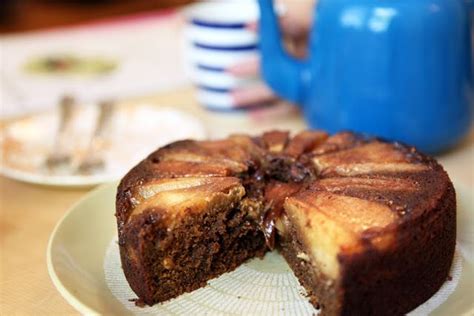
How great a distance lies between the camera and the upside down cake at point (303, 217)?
2.51 feet

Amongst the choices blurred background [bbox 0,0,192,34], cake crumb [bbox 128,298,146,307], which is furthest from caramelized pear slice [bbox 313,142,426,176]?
blurred background [bbox 0,0,192,34]

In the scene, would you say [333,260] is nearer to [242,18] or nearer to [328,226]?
[328,226]

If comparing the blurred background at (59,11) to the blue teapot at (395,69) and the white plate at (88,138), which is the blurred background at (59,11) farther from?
the blue teapot at (395,69)

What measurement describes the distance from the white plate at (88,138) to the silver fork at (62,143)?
0.01 m

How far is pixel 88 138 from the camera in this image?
1400 mm

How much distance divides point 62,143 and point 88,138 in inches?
2.5

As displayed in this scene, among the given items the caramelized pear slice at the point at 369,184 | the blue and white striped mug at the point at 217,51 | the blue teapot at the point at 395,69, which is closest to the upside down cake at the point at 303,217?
the caramelized pear slice at the point at 369,184

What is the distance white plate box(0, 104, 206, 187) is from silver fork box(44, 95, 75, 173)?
15mm

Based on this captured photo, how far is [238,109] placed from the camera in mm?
1490

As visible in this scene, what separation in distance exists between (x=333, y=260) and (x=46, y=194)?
2.12ft

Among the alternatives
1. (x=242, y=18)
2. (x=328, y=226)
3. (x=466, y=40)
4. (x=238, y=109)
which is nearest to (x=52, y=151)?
(x=238, y=109)

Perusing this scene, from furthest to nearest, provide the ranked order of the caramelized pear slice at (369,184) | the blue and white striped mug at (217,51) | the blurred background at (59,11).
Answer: the blurred background at (59,11), the blue and white striped mug at (217,51), the caramelized pear slice at (369,184)

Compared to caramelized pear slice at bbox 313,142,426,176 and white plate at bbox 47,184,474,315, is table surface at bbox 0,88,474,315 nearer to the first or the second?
white plate at bbox 47,184,474,315

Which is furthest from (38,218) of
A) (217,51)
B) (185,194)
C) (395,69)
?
(395,69)
